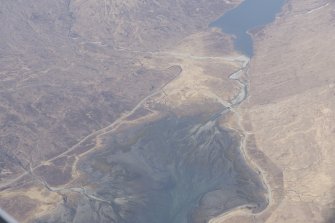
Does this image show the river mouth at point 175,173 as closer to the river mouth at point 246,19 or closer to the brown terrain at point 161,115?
the brown terrain at point 161,115

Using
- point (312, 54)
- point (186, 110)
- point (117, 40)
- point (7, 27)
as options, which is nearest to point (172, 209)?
point (186, 110)

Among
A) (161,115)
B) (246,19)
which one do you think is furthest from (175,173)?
(246,19)

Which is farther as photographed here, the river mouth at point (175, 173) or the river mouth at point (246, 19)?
the river mouth at point (246, 19)

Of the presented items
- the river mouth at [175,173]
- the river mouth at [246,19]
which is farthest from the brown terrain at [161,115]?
the river mouth at [246,19]

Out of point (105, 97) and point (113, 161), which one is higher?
point (105, 97)

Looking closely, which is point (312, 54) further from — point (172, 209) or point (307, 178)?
point (172, 209)

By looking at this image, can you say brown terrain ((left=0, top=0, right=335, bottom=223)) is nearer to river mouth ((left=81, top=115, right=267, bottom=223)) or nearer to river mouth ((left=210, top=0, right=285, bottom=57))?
river mouth ((left=81, top=115, right=267, bottom=223))
